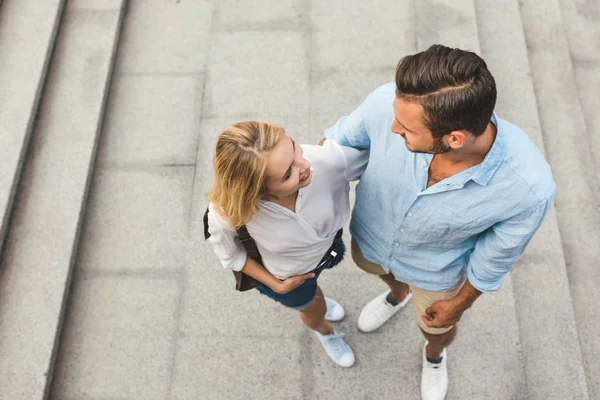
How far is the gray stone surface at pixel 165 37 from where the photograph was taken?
4.38m

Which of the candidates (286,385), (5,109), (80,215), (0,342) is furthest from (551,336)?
(5,109)

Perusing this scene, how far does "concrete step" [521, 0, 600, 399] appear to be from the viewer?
11.4 ft

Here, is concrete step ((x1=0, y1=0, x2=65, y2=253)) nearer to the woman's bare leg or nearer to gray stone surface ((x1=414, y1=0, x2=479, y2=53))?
the woman's bare leg

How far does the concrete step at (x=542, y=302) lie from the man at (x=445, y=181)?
105 centimetres

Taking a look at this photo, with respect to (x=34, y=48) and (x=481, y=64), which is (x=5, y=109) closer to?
(x=34, y=48)

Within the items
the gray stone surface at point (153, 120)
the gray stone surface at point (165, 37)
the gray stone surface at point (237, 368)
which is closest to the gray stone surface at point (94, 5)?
the gray stone surface at point (165, 37)

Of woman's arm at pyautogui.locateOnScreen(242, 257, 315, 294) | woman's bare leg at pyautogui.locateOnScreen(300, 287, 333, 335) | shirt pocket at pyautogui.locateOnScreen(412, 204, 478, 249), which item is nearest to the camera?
shirt pocket at pyautogui.locateOnScreen(412, 204, 478, 249)

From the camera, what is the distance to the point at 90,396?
328 cm

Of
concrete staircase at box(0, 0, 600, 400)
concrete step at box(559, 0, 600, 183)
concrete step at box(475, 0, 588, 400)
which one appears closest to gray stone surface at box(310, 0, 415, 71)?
concrete staircase at box(0, 0, 600, 400)

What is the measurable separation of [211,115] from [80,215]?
118 cm

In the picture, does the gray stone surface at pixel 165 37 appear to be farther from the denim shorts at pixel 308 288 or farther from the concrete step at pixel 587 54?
the concrete step at pixel 587 54

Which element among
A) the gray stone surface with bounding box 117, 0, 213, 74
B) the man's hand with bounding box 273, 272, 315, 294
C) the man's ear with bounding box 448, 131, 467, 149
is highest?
the man's ear with bounding box 448, 131, 467, 149

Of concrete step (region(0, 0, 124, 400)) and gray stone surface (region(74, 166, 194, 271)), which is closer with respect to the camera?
concrete step (region(0, 0, 124, 400))

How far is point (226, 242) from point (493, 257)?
103cm
